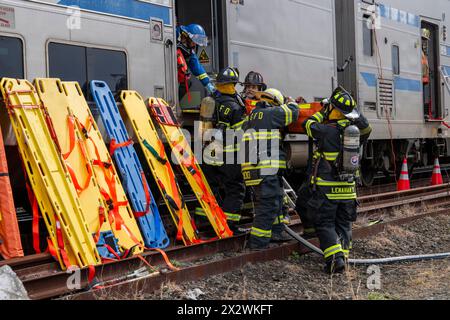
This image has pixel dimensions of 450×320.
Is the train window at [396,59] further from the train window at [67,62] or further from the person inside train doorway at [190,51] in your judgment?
the train window at [67,62]

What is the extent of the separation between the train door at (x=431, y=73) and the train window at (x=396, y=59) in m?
1.33

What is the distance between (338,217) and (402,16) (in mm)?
6926

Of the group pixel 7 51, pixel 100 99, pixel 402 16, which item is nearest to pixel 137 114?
pixel 100 99

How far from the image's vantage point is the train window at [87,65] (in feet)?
19.7

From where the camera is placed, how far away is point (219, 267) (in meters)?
5.37

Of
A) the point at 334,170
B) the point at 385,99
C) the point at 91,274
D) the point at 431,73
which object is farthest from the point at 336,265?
the point at 431,73

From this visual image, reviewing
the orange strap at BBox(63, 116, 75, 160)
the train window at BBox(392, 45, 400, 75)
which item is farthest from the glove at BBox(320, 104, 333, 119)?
the train window at BBox(392, 45, 400, 75)

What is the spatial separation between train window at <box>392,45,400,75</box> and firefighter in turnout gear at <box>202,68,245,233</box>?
560 cm

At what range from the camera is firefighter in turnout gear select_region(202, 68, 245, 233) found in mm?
6602

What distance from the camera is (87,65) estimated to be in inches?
247

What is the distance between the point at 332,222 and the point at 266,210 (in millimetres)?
679

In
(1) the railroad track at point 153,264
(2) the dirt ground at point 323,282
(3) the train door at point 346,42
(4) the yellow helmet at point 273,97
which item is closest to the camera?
(1) the railroad track at point 153,264

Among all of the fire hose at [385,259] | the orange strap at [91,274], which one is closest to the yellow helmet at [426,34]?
the fire hose at [385,259]

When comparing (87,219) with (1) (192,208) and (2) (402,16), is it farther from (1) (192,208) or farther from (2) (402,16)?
(2) (402,16)
